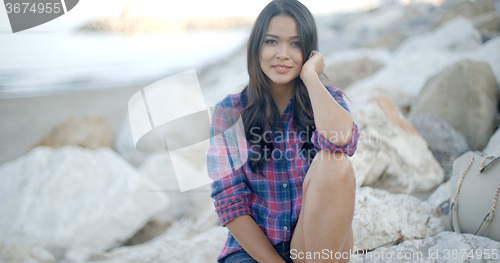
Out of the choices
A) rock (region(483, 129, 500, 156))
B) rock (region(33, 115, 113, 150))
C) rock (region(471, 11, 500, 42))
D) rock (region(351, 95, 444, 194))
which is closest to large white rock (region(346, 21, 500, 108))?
rock (region(471, 11, 500, 42))

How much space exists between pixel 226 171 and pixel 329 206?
470 mm

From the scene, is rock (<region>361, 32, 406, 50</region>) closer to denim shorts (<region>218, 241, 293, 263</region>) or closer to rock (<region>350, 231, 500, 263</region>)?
rock (<region>350, 231, 500, 263</region>)

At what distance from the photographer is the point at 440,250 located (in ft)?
4.80

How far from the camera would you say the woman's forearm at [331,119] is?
1116 mm

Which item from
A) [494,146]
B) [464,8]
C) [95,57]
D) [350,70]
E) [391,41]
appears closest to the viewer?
[494,146]

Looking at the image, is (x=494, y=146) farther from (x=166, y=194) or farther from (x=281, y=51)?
(x=166, y=194)

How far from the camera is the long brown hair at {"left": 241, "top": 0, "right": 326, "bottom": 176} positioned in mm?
1305

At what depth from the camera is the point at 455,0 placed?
8.10 meters

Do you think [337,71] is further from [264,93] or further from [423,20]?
[423,20]

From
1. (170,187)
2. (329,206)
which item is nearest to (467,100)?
(329,206)

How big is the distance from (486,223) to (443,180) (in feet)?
3.29

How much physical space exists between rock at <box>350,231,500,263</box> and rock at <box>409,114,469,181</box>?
1.25 metres

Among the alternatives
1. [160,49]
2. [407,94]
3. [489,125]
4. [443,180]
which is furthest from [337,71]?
[160,49]

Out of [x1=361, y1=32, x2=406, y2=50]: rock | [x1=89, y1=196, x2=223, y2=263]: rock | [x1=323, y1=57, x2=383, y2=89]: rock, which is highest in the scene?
[x1=361, y1=32, x2=406, y2=50]: rock
